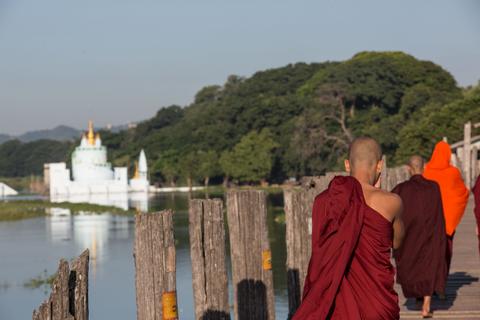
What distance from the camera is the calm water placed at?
1952cm

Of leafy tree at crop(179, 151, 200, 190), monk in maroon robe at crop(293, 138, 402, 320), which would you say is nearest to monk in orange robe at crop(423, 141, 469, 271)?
monk in maroon robe at crop(293, 138, 402, 320)

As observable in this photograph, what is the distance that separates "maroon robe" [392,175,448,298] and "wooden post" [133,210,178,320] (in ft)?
10.4

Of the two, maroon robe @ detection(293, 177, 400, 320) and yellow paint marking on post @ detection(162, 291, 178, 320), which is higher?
maroon robe @ detection(293, 177, 400, 320)

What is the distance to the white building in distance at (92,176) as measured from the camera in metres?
83.4

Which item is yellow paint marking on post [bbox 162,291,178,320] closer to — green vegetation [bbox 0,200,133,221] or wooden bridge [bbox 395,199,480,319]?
wooden bridge [bbox 395,199,480,319]

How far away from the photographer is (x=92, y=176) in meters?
86.4

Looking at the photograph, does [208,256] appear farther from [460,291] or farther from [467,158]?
[467,158]

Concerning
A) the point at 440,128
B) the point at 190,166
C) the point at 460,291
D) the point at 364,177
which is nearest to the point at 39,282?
the point at 460,291

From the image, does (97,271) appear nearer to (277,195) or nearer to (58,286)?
(58,286)

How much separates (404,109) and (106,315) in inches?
1646

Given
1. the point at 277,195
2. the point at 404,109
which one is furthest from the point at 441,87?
the point at 277,195

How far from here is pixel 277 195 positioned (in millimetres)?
61469

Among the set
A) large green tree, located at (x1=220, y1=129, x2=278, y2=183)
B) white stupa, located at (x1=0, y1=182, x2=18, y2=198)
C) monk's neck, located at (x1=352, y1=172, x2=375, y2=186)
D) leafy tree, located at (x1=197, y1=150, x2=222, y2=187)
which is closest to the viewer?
monk's neck, located at (x1=352, y1=172, x2=375, y2=186)

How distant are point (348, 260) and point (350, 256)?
0.02m
